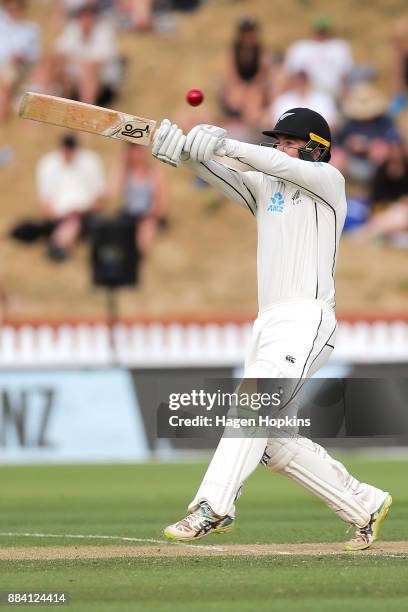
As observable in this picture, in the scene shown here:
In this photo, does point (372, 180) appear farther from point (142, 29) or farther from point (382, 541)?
point (382, 541)

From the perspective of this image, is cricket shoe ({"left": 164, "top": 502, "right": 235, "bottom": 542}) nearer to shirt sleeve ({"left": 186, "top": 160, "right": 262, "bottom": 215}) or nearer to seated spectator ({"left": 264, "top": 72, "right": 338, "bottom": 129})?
shirt sleeve ({"left": 186, "top": 160, "right": 262, "bottom": 215})

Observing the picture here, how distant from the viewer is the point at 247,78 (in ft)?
63.5

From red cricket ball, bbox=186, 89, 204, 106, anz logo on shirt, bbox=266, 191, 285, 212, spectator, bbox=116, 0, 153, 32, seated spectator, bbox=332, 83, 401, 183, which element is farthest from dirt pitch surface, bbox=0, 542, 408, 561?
spectator, bbox=116, 0, 153, 32

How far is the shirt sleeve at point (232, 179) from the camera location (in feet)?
22.3

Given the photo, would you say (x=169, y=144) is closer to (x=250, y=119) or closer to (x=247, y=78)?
(x=250, y=119)

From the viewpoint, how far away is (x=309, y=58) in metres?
19.1

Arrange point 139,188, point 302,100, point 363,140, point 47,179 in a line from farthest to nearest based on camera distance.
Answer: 1. point 47,179
2. point 363,140
3. point 139,188
4. point 302,100

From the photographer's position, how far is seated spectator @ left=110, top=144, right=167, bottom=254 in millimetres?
18500

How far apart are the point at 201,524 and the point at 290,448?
0.58 meters

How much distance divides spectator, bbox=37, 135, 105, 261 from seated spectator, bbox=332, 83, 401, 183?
316 centimetres

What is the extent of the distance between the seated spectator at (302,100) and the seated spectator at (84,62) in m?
2.87

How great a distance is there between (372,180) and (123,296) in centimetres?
377

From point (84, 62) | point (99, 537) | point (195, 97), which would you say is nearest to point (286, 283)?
point (195, 97)

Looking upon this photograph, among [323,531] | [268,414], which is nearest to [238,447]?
[268,414]
